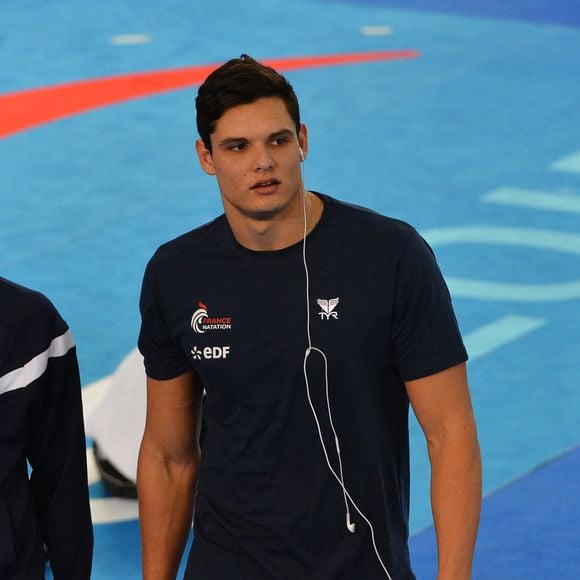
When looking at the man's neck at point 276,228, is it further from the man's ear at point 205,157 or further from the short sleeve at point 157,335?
the short sleeve at point 157,335

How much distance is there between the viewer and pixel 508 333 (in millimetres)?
7504

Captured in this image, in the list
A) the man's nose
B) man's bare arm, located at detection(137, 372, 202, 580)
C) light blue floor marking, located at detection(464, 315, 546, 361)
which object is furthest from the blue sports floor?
the man's nose

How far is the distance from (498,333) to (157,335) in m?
4.24

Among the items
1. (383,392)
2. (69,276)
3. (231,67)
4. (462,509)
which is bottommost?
(69,276)

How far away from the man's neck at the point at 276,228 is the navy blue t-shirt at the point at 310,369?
19 millimetres

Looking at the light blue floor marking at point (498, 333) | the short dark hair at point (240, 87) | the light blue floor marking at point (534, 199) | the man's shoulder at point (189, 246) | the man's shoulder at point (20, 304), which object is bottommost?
the light blue floor marking at point (534, 199)

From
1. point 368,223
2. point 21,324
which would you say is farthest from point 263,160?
point 21,324

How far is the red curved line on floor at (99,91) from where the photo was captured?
1155cm

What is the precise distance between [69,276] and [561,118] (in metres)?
4.50

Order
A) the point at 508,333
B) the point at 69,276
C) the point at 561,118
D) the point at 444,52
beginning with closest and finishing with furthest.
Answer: the point at 508,333 < the point at 69,276 < the point at 561,118 < the point at 444,52

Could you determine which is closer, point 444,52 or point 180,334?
point 180,334

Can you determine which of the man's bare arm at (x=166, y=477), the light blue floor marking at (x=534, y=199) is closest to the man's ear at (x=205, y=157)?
the man's bare arm at (x=166, y=477)

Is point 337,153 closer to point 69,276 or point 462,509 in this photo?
point 69,276

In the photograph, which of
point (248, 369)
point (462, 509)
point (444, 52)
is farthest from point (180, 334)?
point (444, 52)
